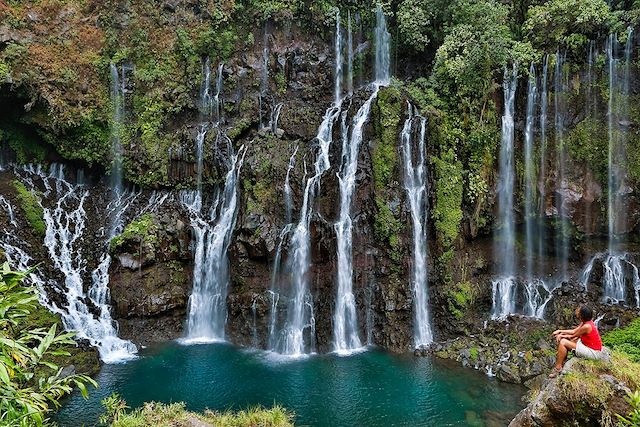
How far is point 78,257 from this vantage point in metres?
18.3

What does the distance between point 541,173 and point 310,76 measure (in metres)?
11.4

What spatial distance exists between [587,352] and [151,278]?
51.4ft

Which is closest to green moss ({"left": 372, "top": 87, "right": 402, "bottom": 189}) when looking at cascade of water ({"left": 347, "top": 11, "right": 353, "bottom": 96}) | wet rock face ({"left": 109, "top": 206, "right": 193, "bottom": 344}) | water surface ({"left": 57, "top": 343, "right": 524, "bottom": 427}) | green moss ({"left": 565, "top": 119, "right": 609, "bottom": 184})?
cascade of water ({"left": 347, "top": 11, "right": 353, "bottom": 96})

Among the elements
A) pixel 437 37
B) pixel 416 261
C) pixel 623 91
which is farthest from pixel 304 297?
pixel 623 91

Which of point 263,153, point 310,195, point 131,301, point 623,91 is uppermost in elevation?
point 623,91

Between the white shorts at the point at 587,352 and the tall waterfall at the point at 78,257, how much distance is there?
1409 centimetres

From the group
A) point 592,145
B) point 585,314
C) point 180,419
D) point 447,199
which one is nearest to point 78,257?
point 180,419

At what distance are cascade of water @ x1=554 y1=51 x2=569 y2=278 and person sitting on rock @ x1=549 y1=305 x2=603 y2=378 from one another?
13.6 metres

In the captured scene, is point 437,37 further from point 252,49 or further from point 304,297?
point 304,297

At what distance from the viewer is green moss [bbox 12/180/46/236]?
18328 millimetres

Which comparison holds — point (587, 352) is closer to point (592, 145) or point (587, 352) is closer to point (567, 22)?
point (592, 145)

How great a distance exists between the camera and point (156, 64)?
22531 millimetres

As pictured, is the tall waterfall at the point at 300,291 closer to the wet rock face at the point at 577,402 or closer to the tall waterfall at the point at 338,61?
the tall waterfall at the point at 338,61

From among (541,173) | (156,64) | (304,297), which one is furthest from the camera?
(156,64)
